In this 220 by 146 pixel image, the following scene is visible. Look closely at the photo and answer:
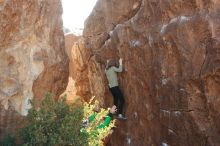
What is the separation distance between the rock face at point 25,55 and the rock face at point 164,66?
2312 mm

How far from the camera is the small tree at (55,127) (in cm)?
573

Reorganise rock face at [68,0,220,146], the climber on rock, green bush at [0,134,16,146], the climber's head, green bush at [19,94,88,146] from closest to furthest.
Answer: green bush at [19,94,88,146] → green bush at [0,134,16,146] → rock face at [68,0,220,146] → the climber on rock → the climber's head

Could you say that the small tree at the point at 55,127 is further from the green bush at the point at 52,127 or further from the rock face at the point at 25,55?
the rock face at the point at 25,55

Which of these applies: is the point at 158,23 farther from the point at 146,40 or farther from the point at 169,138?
the point at 169,138

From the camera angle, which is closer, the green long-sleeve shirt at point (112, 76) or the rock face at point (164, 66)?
the rock face at point (164, 66)

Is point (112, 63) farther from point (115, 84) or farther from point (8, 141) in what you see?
point (8, 141)

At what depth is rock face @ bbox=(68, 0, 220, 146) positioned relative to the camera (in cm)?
764

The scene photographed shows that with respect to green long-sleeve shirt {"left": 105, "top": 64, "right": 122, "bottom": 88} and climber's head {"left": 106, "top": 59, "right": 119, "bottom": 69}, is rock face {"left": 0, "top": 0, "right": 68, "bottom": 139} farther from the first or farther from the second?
climber's head {"left": 106, "top": 59, "right": 119, "bottom": 69}

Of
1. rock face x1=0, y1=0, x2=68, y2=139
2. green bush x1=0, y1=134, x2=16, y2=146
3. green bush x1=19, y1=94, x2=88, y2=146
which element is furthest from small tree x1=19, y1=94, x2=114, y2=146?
rock face x1=0, y1=0, x2=68, y2=139

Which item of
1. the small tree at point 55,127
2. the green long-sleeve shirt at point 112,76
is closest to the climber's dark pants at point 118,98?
the green long-sleeve shirt at point 112,76

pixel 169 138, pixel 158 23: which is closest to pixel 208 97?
pixel 169 138

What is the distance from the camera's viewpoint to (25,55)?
7160 mm

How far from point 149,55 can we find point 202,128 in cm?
231

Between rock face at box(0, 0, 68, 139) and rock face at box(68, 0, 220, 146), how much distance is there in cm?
231
